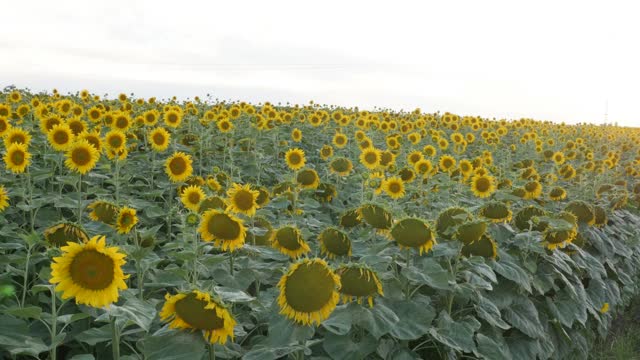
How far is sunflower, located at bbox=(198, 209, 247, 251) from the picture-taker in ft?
10.9

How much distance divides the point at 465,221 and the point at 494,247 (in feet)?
1.41

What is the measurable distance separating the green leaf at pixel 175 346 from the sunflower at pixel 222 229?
42.7 inches

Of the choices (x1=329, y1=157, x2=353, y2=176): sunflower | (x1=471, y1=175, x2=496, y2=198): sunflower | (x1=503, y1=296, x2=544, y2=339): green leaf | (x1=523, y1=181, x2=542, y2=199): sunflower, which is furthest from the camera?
(x1=329, y1=157, x2=353, y2=176): sunflower

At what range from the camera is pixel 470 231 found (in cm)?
344

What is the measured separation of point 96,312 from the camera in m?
3.01

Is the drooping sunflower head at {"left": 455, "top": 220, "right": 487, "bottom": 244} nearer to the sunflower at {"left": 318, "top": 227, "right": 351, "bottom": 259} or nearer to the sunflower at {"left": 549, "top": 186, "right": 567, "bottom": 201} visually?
the sunflower at {"left": 318, "top": 227, "right": 351, "bottom": 259}

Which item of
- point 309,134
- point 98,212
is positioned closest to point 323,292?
point 98,212

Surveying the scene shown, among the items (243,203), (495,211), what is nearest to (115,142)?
(243,203)

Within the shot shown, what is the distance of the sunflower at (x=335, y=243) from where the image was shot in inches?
135

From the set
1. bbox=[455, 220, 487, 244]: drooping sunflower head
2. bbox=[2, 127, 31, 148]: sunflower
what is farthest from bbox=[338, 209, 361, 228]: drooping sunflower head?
bbox=[2, 127, 31, 148]: sunflower

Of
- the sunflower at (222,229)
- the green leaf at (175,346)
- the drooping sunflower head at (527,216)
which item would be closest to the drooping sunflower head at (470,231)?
the sunflower at (222,229)

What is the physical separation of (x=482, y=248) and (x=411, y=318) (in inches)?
39.5

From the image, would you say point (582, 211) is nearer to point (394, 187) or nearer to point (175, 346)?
point (394, 187)

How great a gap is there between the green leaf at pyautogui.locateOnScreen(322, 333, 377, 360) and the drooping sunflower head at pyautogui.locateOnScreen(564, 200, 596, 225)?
3688 millimetres
